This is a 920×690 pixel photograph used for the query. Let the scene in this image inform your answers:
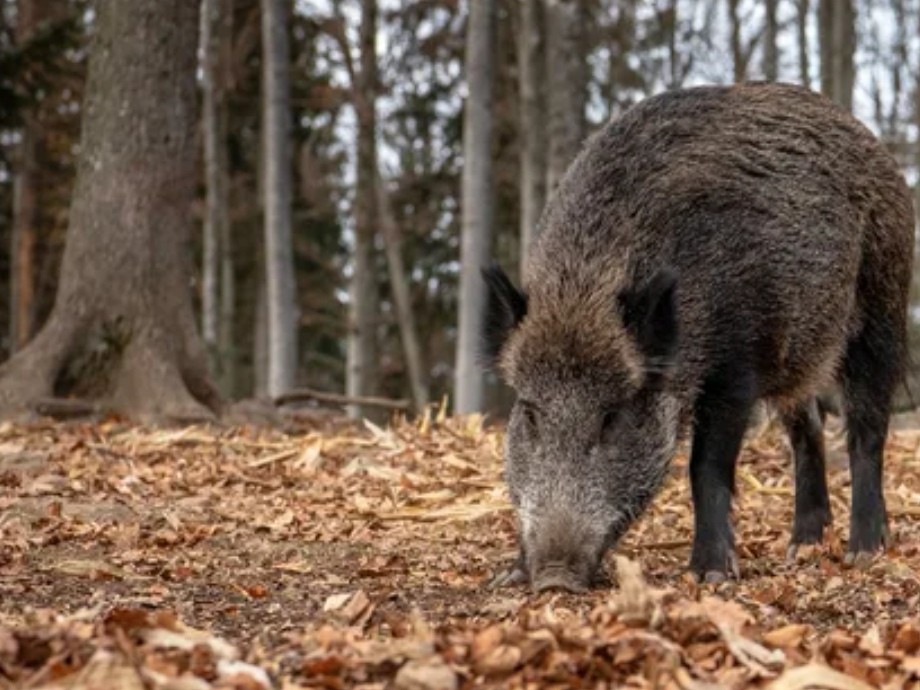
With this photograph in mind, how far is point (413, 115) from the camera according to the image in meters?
26.5

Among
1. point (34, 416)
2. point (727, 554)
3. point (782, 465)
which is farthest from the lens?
point (34, 416)

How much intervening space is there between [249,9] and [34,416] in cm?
1412

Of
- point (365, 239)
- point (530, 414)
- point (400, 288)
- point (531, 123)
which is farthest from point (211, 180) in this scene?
point (530, 414)

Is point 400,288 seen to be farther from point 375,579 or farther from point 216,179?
point 375,579

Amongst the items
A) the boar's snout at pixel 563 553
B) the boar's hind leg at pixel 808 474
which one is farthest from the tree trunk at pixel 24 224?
the boar's snout at pixel 563 553

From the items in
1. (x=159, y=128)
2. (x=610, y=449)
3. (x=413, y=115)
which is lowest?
(x=610, y=449)

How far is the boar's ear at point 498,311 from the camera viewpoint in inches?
236

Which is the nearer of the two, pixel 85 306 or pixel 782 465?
pixel 782 465

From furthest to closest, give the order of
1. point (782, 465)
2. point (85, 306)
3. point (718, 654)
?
point (85, 306) < point (782, 465) < point (718, 654)

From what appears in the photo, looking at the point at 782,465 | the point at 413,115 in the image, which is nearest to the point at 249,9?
the point at 413,115

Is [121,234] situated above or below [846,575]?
above

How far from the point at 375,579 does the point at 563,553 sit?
0.96 m

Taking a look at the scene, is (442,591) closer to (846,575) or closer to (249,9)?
(846,575)

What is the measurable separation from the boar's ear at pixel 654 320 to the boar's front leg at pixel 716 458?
430mm
